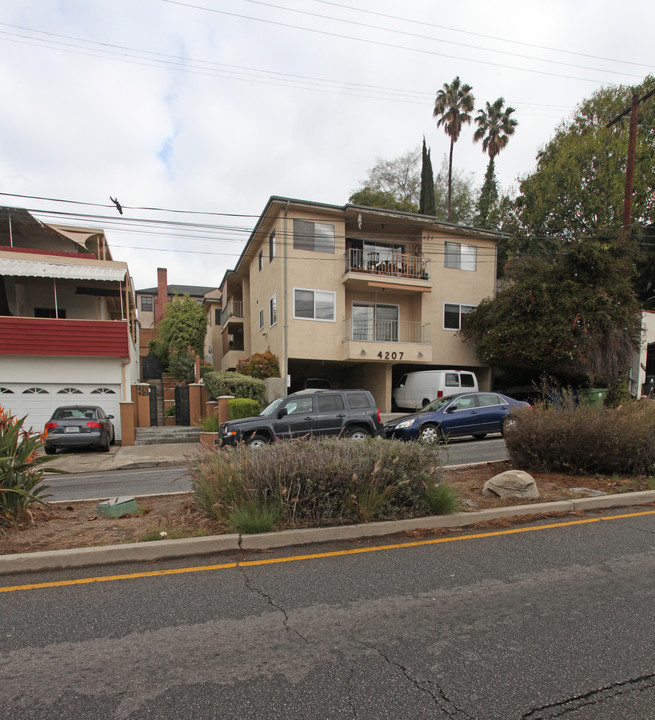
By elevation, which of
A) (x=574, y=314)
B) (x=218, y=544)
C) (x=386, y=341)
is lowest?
(x=218, y=544)

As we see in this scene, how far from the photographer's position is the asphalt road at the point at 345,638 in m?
2.51

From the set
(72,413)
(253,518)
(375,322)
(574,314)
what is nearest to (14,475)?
(253,518)

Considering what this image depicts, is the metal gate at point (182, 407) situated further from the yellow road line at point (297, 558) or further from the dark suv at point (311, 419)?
the yellow road line at point (297, 558)

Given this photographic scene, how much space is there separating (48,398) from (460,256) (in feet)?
61.5

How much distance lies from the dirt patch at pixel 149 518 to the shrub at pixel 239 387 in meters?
10.4

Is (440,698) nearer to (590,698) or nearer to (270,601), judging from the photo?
(590,698)

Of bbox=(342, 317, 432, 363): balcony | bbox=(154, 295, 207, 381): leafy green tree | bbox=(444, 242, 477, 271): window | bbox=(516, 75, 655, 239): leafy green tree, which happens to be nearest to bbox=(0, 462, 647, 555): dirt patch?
bbox=(342, 317, 432, 363): balcony

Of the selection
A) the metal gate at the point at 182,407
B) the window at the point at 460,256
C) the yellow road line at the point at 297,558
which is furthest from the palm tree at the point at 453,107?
the yellow road line at the point at 297,558

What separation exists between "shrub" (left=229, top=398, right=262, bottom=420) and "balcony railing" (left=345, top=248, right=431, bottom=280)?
754 centimetres

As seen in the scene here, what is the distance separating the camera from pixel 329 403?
12852mm

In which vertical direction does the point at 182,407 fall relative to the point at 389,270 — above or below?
below

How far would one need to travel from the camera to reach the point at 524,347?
1917cm

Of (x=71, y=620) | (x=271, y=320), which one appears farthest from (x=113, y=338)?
(x=71, y=620)

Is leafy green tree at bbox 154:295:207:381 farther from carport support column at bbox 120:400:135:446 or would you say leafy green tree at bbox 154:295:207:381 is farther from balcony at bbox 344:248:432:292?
balcony at bbox 344:248:432:292
